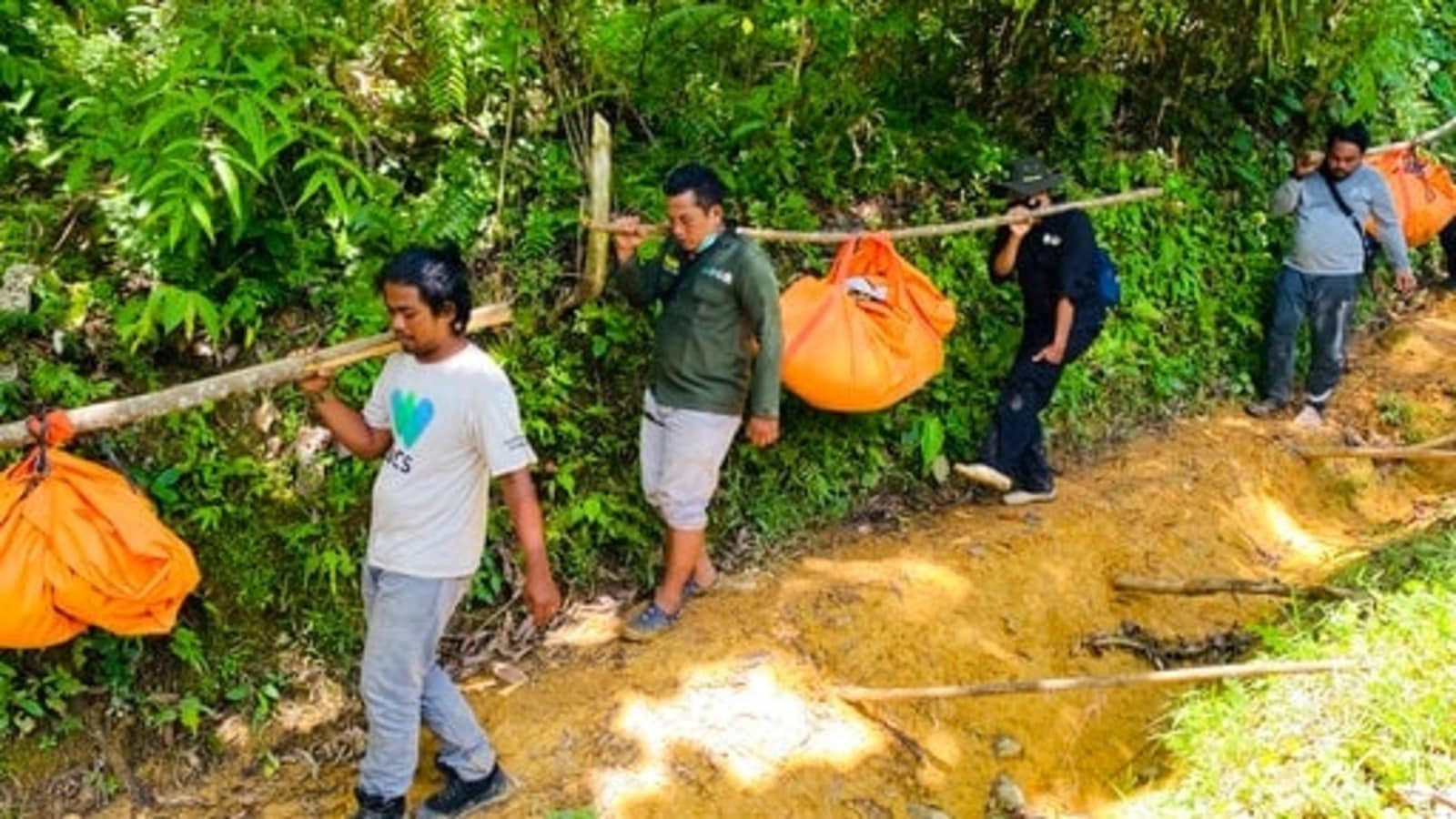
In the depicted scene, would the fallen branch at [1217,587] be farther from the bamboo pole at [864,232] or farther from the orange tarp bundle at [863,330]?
the bamboo pole at [864,232]

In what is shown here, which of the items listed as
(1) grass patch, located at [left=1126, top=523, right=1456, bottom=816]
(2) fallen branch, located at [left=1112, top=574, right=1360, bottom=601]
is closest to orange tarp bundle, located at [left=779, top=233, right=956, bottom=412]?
(2) fallen branch, located at [left=1112, top=574, right=1360, bottom=601]

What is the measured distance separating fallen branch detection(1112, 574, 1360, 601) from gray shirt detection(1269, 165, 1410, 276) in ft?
8.48

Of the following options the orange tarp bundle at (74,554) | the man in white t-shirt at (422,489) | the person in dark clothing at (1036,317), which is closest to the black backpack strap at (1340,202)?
the person in dark clothing at (1036,317)

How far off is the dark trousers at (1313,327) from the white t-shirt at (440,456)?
593 cm

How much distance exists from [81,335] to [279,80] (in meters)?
1.26

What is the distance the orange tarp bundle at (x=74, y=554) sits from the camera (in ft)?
11.9

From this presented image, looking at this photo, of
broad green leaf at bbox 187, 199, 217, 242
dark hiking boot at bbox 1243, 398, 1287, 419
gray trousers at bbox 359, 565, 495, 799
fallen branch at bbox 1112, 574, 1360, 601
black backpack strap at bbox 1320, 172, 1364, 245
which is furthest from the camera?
dark hiking boot at bbox 1243, 398, 1287, 419

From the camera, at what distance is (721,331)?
15.6 feet

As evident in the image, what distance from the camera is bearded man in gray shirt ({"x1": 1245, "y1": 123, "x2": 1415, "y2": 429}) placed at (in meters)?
7.67

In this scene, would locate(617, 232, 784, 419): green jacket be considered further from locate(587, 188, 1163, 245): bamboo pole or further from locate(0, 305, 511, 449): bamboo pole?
locate(0, 305, 511, 449): bamboo pole

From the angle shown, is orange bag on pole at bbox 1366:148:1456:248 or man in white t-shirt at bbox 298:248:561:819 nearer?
man in white t-shirt at bbox 298:248:561:819

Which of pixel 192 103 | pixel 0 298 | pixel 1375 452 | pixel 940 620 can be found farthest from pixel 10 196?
pixel 1375 452

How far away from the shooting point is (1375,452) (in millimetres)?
7168

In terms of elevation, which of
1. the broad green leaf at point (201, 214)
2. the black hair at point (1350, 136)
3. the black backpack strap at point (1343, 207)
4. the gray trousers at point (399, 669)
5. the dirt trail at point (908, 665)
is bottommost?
the dirt trail at point (908, 665)
